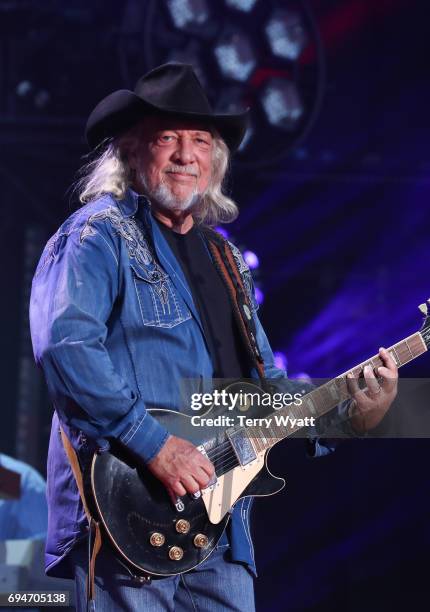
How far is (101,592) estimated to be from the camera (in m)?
2.75

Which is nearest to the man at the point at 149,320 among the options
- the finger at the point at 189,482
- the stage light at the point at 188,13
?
the finger at the point at 189,482

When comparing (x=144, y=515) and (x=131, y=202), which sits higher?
(x=131, y=202)

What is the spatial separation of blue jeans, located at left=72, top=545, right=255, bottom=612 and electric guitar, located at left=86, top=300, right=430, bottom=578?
2.8 inches

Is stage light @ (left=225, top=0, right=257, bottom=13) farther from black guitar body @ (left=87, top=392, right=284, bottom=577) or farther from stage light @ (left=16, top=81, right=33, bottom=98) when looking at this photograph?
black guitar body @ (left=87, top=392, right=284, bottom=577)

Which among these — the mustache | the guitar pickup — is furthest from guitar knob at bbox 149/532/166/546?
the mustache

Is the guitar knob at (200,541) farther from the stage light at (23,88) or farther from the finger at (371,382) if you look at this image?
the stage light at (23,88)

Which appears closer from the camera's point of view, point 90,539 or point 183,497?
point 90,539

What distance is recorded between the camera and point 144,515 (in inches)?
108

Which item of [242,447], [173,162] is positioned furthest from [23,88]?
[242,447]

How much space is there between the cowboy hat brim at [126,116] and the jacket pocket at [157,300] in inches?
21.4

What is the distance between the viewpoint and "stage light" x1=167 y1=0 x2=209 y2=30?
6230mm

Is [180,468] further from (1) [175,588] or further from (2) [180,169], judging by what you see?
(2) [180,169]

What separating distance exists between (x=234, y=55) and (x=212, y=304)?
11.7 feet

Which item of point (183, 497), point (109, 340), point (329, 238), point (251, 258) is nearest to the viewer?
point (183, 497)
